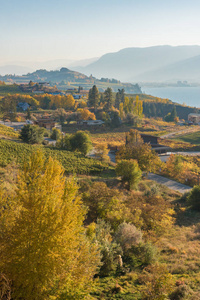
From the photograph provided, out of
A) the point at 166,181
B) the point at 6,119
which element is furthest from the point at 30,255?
the point at 6,119

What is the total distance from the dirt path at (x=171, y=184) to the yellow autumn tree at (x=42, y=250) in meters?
34.8

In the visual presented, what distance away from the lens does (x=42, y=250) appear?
875 centimetres

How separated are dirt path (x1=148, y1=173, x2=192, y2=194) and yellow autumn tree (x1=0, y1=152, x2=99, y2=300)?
3481 centimetres

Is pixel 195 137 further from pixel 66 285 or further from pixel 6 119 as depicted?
pixel 66 285

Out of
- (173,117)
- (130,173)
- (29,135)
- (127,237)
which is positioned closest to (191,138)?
(173,117)

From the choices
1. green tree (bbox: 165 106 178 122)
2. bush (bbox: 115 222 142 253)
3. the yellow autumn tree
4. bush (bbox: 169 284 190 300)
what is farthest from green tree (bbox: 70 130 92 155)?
green tree (bbox: 165 106 178 122)

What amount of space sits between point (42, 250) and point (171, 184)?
128 ft

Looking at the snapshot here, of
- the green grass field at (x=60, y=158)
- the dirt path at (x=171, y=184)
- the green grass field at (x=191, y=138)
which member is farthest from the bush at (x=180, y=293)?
the green grass field at (x=191, y=138)

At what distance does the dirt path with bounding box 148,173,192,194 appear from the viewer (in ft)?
137

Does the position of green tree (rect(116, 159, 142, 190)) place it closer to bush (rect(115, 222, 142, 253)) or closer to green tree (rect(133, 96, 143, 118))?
bush (rect(115, 222, 142, 253))

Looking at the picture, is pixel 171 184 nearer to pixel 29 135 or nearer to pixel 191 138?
pixel 29 135

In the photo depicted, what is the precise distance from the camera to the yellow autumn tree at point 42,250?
28.7 ft

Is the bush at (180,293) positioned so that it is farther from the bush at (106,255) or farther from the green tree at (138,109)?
the green tree at (138,109)

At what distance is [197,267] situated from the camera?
16.9 m
